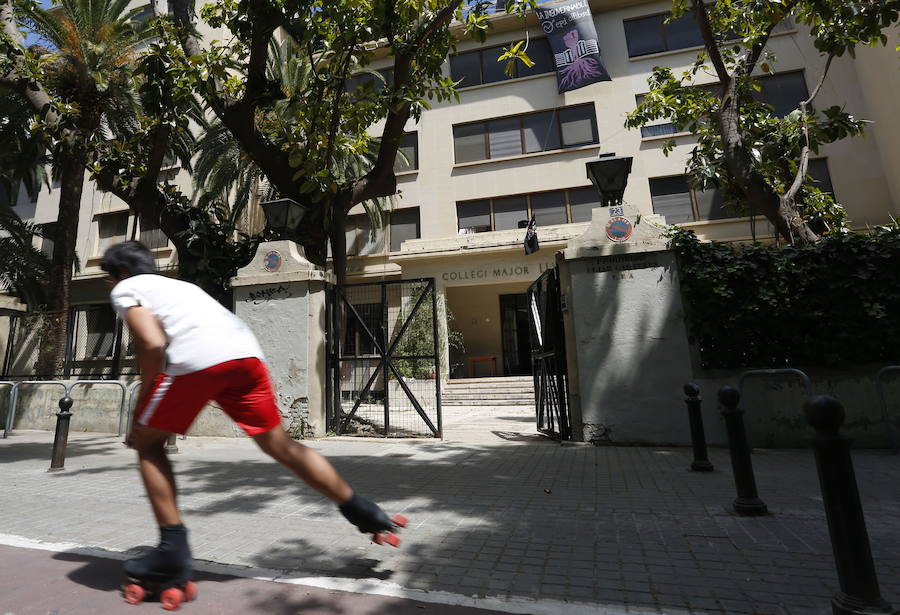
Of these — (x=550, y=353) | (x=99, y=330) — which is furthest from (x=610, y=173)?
(x=99, y=330)

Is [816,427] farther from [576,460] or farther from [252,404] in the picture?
[576,460]

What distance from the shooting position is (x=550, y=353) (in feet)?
24.7

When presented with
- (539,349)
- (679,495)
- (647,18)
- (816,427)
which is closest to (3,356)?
(539,349)

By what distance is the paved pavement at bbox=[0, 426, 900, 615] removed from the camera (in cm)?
244

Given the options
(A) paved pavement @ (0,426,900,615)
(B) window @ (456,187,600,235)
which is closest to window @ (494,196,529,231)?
(B) window @ (456,187,600,235)

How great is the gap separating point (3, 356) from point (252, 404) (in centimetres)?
1352

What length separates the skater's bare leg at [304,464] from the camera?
2475 mm

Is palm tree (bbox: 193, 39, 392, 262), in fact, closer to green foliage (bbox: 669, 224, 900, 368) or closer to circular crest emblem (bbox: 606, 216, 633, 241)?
circular crest emblem (bbox: 606, 216, 633, 241)

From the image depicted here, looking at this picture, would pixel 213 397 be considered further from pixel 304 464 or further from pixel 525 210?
pixel 525 210

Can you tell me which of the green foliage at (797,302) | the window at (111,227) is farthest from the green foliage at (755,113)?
the window at (111,227)

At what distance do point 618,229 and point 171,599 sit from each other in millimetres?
6451

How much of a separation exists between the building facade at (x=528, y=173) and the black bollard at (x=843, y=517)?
47.8ft

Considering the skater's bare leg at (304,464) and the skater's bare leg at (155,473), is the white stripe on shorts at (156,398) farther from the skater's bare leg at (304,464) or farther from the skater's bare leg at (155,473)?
the skater's bare leg at (304,464)

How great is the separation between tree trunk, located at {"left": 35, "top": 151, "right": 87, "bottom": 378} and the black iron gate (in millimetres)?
10757
